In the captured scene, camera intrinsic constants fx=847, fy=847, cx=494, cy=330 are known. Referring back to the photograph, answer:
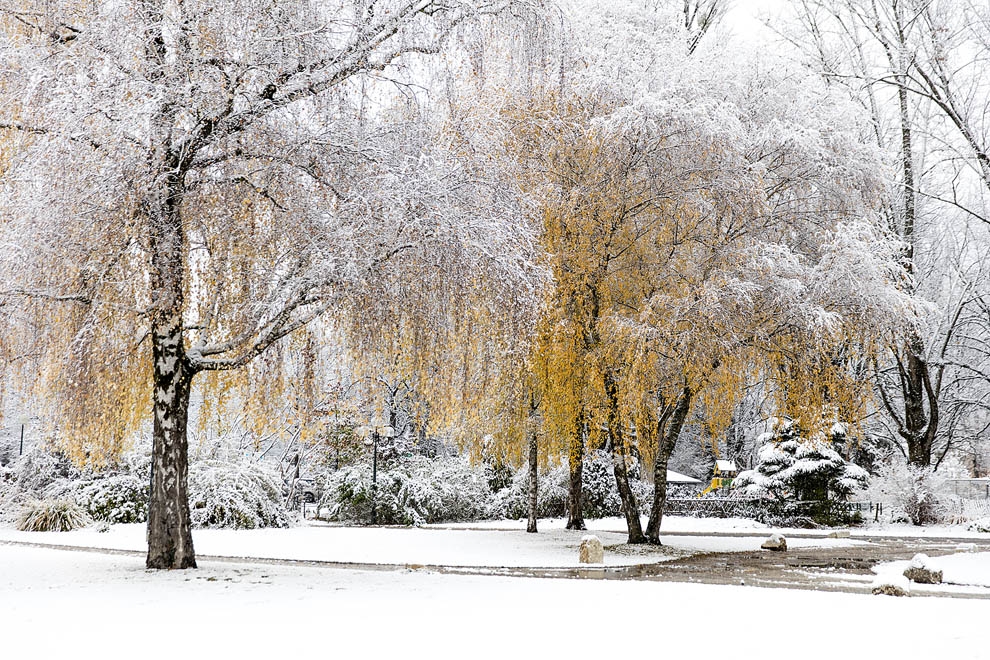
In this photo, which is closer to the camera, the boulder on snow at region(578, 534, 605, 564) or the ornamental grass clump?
the boulder on snow at region(578, 534, 605, 564)

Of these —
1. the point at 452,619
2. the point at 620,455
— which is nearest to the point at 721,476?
the point at 620,455

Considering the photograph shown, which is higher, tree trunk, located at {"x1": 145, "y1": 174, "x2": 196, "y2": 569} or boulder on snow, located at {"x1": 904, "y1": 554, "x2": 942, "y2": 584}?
tree trunk, located at {"x1": 145, "y1": 174, "x2": 196, "y2": 569}

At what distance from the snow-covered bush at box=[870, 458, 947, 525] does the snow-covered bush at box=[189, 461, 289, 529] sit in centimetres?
1592

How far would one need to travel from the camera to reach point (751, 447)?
33.8m

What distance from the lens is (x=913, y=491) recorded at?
22750 millimetres

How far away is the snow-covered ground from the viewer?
5812 mm

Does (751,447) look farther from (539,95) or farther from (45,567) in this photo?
(45,567)

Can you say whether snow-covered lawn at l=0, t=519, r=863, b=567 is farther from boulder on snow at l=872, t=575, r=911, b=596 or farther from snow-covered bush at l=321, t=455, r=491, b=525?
boulder on snow at l=872, t=575, r=911, b=596

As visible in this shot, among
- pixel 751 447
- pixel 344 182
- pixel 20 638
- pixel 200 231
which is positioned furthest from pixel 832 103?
pixel 751 447

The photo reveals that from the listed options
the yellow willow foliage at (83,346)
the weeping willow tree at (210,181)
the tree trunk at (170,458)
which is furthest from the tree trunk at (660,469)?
the yellow willow foliage at (83,346)

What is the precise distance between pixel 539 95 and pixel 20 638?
432 inches

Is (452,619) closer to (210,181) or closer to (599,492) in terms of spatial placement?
(210,181)

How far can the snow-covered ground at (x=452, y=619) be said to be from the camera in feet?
19.1

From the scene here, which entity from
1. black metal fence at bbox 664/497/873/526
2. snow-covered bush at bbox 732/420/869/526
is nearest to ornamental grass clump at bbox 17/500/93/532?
snow-covered bush at bbox 732/420/869/526
